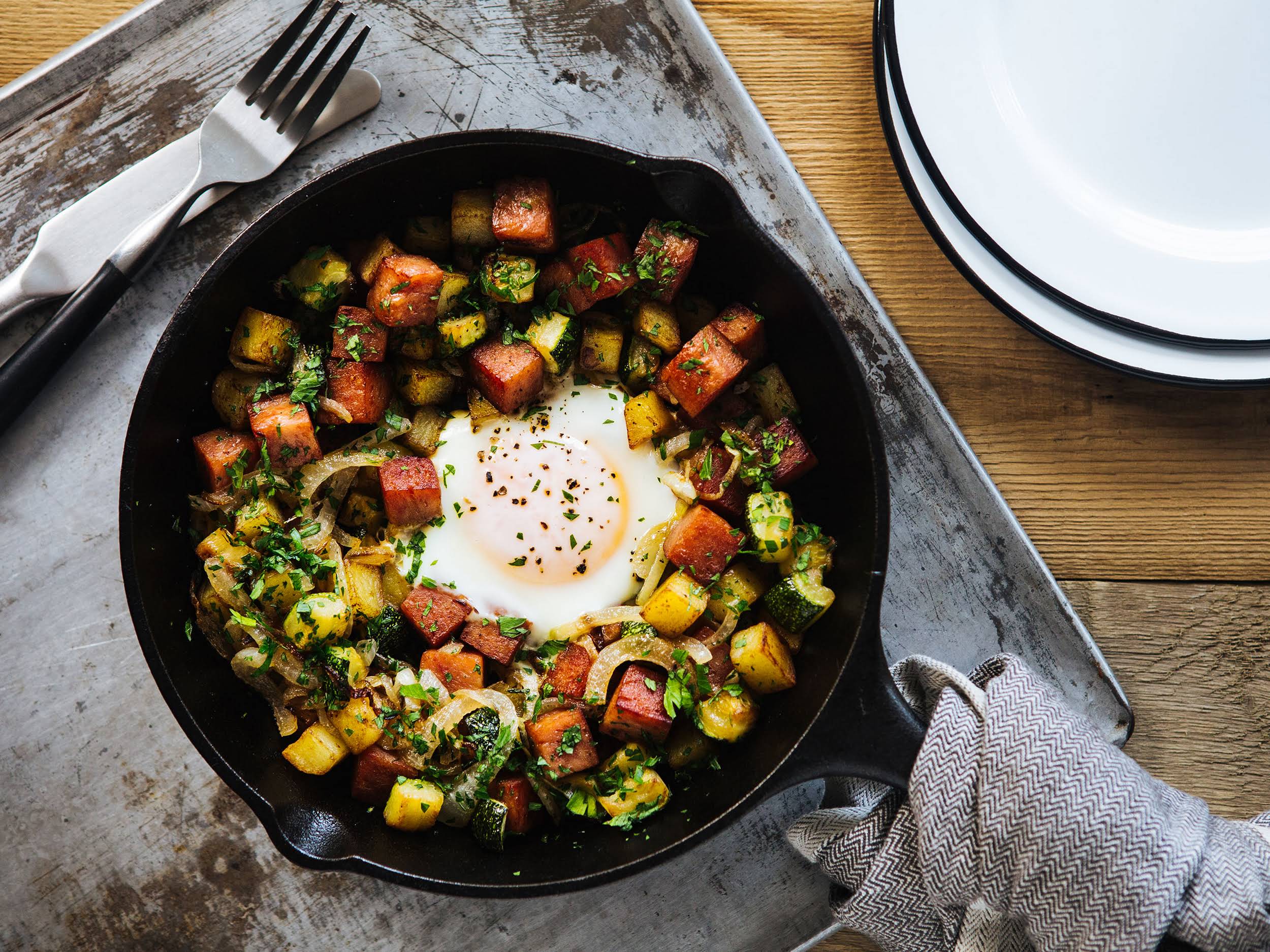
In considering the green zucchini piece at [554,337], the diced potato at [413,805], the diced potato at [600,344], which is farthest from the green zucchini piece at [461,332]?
Result: the diced potato at [413,805]

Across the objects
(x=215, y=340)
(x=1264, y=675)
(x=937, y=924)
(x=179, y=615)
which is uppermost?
(x=215, y=340)

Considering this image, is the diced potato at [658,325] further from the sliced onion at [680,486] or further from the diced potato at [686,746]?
the diced potato at [686,746]

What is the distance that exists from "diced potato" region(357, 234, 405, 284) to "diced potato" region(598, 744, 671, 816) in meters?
1.52

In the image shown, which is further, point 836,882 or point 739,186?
point 739,186

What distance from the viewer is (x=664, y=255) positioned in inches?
100

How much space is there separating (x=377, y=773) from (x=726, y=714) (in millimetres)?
970

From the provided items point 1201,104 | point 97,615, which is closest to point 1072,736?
point 1201,104

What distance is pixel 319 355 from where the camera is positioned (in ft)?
8.51

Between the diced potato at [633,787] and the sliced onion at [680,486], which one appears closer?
the diced potato at [633,787]

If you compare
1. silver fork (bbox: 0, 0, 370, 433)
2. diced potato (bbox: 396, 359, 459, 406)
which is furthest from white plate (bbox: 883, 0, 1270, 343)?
A: silver fork (bbox: 0, 0, 370, 433)

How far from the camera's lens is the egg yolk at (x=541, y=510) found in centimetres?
270

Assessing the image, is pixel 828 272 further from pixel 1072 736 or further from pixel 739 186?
pixel 1072 736

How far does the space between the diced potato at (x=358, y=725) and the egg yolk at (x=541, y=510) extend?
21.5 inches

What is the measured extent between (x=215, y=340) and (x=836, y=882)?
2.33 m
